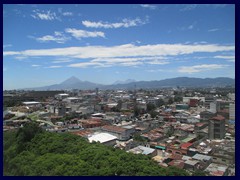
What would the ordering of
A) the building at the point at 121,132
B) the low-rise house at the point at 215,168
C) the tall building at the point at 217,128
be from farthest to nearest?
the building at the point at 121,132 < the tall building at the point at 217,128 < the low-rise house at the point at 215,168

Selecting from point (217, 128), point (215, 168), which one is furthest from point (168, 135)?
point (215, 168)

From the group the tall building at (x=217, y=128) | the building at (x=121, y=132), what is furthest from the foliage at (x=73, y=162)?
the tall building at (x=217, y=128)

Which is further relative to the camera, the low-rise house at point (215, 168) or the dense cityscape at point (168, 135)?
the dense cityscape at point (168, 135)

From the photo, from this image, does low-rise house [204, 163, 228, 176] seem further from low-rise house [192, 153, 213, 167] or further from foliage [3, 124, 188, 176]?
foliage [3, 124, 188, 176]

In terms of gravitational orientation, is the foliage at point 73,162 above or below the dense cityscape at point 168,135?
above

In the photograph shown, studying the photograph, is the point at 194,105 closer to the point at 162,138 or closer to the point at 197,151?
the point at 162,138

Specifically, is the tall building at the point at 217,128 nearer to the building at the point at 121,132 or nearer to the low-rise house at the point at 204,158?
the low-rise house at the point at 204,158
